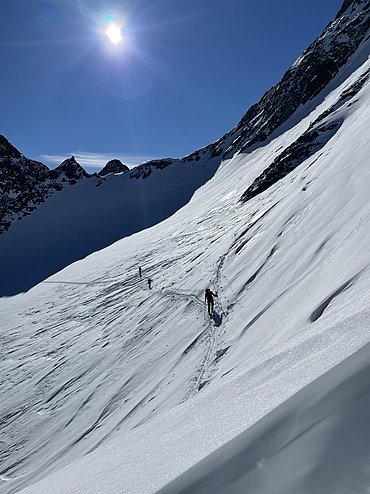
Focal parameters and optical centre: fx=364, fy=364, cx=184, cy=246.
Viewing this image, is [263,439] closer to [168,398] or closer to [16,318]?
[168,398]

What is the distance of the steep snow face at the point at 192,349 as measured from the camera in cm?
298

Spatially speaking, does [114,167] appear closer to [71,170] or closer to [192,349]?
[71,170]

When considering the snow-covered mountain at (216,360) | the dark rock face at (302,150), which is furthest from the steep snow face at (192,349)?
the dark rock face at (302,150)

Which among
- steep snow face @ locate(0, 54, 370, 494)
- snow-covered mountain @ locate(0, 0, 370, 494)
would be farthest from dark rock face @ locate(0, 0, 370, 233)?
steep snow face @ locate(0, 54, 370, 494)

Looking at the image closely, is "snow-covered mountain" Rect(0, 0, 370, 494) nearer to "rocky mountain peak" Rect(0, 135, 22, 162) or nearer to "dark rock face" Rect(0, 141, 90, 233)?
"dark rock face" Rect(0, 141, 90, 233)

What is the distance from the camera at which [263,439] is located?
2189 mm

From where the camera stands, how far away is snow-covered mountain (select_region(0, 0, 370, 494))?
213 centimetres

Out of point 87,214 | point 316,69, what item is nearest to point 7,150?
point 87,214

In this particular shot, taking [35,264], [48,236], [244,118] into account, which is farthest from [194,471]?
[244,118]

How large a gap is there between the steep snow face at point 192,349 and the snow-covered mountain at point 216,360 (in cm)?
4

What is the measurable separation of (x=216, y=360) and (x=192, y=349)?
5.95 feet

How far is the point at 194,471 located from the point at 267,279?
10.6 m

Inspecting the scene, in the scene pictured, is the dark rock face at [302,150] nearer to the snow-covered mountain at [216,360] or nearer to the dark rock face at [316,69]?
the snow-covered mountain at [216,360]

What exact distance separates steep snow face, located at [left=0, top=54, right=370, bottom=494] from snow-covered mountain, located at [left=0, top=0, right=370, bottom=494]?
43 mm
